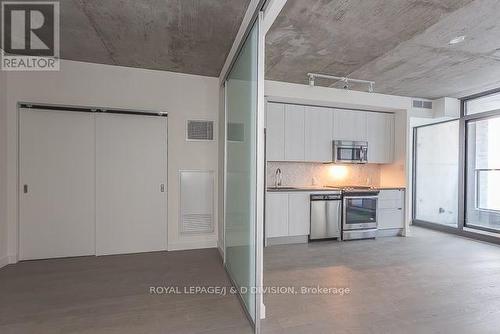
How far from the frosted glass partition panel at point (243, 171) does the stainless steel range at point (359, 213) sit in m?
2.51

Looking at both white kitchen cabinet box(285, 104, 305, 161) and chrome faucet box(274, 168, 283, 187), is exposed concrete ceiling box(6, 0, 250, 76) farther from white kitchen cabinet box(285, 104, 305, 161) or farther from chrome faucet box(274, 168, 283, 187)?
chrome faucet box(274, 168, 283, 187)

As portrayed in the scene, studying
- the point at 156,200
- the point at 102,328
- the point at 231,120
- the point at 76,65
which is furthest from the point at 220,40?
the point at 102,328

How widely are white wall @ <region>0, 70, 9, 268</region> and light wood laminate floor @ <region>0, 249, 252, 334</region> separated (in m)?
0.29

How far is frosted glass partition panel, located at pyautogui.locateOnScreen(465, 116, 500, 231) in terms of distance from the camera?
196 inches

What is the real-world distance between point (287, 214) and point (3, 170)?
416 cm

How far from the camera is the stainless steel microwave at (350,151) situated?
4992 mm

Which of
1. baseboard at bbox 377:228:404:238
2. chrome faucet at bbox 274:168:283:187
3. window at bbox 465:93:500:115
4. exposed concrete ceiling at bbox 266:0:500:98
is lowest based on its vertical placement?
baseboard at bbox 377:228:404:238

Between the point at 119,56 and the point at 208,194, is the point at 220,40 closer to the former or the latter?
the point at 119,56

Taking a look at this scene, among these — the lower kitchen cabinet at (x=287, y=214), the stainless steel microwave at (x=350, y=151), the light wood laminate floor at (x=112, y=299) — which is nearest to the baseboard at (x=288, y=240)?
the lower kitchen cabinet at (x=287, y=214)

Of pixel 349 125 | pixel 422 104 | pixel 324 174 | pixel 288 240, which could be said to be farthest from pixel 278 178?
pixel 422 104

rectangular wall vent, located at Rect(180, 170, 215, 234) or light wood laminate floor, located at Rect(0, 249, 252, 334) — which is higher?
rectangular wall vent, located at Rect(180, 170, 215, 234)

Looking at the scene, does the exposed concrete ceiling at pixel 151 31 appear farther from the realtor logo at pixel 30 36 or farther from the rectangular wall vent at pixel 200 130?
the rectangular wall vent at pixel 200 130

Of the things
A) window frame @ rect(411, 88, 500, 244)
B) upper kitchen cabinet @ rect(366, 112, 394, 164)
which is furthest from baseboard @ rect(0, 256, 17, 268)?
window frame @ rect(411, 88, 500, 244)

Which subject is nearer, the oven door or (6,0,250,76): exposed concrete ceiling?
(6,0,250,76): exposed concrete ceiling
